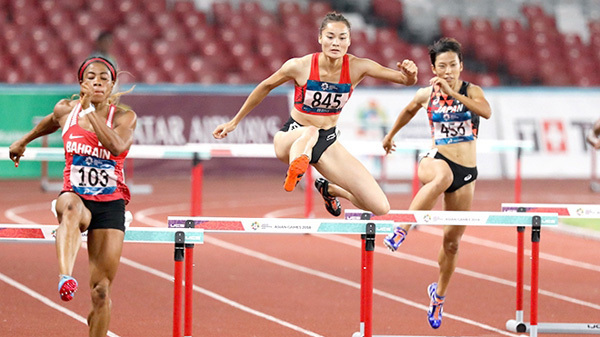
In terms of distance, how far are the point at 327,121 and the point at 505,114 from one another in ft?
42.4

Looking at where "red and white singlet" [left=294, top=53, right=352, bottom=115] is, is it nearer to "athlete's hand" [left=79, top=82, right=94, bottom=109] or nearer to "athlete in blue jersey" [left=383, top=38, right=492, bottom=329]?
"athlete in blue jersey" [left=383, top=38, right=492, bottom=329]

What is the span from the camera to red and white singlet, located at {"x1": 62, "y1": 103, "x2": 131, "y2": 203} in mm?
5590

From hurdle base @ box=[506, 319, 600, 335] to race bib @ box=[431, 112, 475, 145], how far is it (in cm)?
146

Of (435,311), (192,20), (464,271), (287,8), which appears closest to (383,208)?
(435,311)

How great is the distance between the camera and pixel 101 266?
560 centimetres

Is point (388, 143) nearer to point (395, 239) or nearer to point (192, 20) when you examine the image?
point (395, 239)

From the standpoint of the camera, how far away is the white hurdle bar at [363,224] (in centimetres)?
595

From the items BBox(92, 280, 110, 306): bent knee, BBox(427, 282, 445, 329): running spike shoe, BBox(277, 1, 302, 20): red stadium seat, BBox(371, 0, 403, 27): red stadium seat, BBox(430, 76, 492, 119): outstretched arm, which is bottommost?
BBox(427, 282, 445, 329): running spike shoe

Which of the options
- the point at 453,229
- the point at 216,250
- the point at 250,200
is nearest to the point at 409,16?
the point at 250,200

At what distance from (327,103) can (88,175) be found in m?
1.64

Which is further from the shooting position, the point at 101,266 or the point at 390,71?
the point at 390,71

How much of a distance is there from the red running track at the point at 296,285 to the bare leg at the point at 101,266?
5.81 feet

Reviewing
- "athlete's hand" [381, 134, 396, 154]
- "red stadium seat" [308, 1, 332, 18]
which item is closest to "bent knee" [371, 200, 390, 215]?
"athlete's hand" [381, 134, 396, 154]

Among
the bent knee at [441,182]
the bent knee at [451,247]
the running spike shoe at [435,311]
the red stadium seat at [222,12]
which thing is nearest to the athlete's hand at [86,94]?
the bent knee at [441,182]
